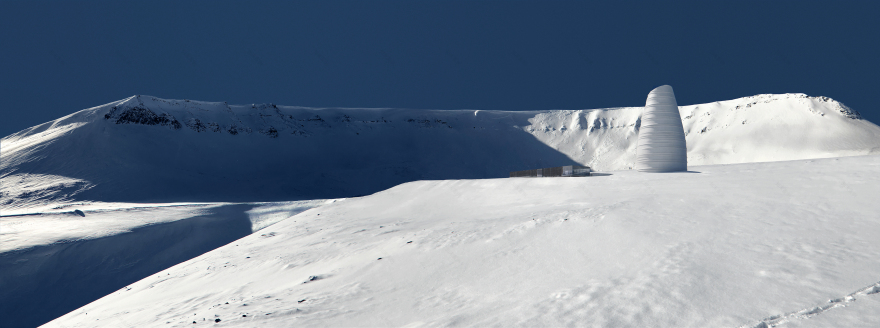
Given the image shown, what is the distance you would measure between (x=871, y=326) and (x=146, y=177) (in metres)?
50.4

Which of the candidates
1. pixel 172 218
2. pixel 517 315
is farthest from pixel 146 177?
pixel 517 315

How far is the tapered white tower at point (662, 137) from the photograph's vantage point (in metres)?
16.7

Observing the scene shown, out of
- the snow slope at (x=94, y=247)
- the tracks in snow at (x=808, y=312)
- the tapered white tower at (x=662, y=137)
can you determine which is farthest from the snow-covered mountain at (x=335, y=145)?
the tracks in snow at (x=808, y=312)

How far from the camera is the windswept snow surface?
433cm

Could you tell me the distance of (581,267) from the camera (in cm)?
584

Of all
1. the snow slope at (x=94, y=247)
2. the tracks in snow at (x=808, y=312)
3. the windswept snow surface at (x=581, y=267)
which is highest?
the tracks in snow at (x=808, y=312)

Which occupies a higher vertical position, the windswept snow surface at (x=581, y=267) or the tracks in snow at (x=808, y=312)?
the tracks in snow at (x=808, y=312)

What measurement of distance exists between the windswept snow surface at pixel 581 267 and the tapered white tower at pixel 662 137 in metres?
4.34

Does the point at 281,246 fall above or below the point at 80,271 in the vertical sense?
above

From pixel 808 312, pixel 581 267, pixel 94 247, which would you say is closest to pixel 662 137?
pixel 581 267

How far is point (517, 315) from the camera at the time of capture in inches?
180

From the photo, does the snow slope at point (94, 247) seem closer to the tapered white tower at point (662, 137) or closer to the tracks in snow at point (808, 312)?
the tapered white tower at point (662, 137)

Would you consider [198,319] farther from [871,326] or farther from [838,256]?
[838,256]

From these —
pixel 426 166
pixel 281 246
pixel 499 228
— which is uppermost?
pixel 499 228
